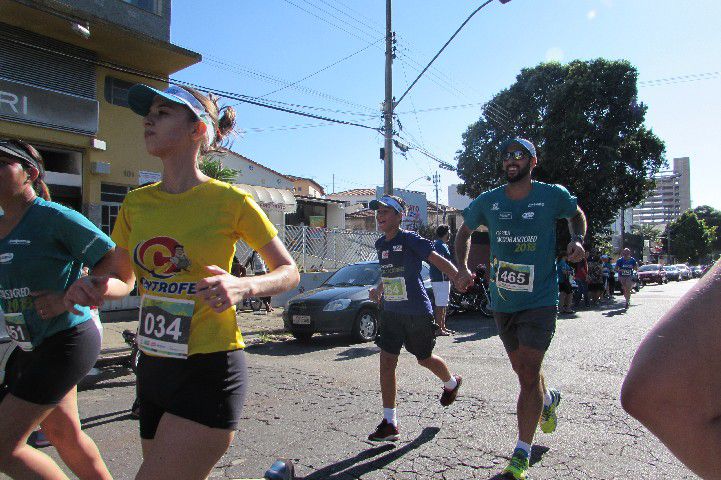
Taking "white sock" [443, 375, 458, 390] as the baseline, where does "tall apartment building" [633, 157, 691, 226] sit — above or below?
above

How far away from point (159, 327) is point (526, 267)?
2.54 metres

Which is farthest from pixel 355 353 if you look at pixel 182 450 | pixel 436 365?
pixel 182 450

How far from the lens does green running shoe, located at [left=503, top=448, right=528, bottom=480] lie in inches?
130

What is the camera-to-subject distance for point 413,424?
4613 millimetres

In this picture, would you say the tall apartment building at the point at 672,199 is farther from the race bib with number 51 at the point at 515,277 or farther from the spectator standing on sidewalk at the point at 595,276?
the race bib with number 51 at the point at 515,277

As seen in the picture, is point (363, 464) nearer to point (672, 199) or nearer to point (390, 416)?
point (390, 416)

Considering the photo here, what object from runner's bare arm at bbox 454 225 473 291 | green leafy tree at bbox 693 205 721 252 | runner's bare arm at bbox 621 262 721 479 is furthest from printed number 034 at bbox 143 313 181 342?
green leafy tree at bbox 693 205 721 252

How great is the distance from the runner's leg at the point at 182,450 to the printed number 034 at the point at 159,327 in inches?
10.7

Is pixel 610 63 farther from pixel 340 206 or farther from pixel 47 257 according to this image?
pixel 47 257

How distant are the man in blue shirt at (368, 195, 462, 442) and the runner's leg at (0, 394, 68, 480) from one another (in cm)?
242

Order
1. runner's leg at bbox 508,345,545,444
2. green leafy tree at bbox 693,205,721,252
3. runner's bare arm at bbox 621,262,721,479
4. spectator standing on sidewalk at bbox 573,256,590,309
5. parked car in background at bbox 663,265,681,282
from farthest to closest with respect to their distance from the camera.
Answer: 1. green leafy tree at bbox 693,205,721,252
2. parked car in background at bbox 663,265,681,282
3. spectator standing on sidewalk at bbox 573,256,590,309
4. runner's leg at bbox 508,345,545,444
5. runner's bare arm at bbox 621,262,721,479

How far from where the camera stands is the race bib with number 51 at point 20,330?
8.18 feet

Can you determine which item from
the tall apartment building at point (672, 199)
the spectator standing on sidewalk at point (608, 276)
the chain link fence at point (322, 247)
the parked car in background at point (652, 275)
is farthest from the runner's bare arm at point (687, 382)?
the tall apartment building at point (672, 199)

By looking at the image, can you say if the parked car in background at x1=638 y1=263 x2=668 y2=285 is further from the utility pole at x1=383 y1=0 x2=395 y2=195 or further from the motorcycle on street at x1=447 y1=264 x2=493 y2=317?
the motorcycle on street at x1=447 y1=264 x2=493 y2=317
